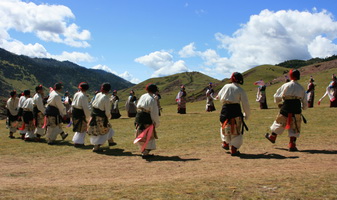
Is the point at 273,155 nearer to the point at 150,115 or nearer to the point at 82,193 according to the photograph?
the point at 150,115

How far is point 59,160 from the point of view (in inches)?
349

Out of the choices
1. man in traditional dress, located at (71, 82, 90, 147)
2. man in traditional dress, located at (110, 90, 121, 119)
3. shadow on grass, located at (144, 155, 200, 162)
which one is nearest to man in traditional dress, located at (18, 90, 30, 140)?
man in traditional dress, located at (71, 82, 90, 147)

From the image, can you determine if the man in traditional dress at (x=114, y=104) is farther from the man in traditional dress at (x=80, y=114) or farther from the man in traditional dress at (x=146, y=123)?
the man in traditional dress at (x=146, y=123)

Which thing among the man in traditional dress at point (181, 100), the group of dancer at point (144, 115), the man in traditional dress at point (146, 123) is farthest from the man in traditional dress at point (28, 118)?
the man in traditional dress at point (181, 100)

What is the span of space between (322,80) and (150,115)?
3820cm

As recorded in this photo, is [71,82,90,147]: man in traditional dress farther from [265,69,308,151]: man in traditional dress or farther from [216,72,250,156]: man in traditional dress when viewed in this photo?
[265,69,308,151]: man in traditional dress

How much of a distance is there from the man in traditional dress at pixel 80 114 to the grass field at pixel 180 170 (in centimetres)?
49

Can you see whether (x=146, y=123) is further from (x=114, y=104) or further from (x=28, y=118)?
(x=114, y=104)

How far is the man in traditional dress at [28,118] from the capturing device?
1277 cm

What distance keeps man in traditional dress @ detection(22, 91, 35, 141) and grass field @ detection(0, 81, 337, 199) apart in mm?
604

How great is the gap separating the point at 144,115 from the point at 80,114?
11.2ft

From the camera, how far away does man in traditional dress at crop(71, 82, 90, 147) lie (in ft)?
35.0

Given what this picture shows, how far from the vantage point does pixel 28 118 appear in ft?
42.1

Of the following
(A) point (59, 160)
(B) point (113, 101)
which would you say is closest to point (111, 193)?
(A) point (59, 160)
